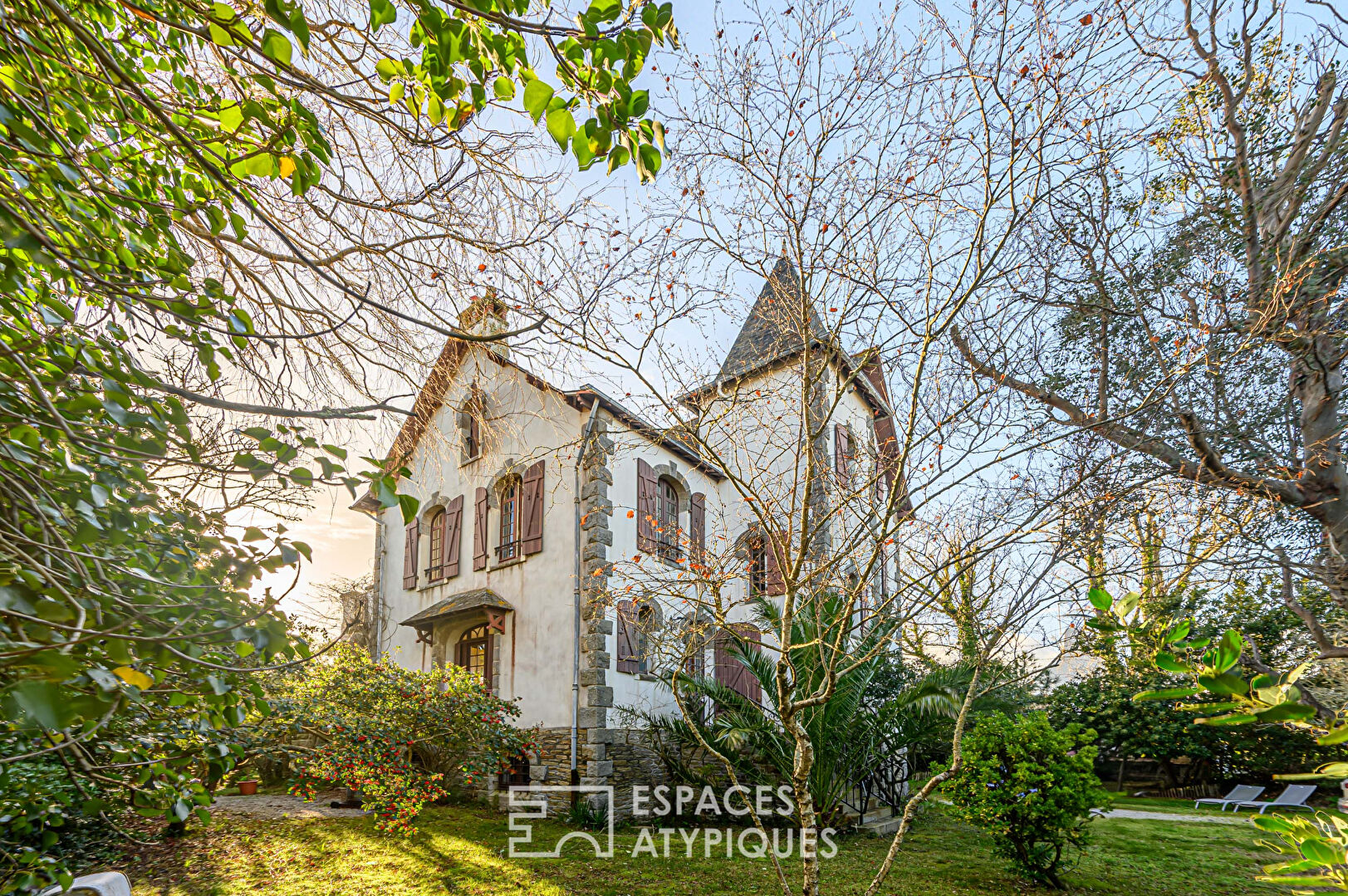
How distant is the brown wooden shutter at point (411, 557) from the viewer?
14.7 m

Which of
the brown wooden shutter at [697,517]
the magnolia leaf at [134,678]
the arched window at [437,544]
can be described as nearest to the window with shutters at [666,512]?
the brown wooden shutter at [697,517]

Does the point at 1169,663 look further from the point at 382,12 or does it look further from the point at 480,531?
the point at 480,531

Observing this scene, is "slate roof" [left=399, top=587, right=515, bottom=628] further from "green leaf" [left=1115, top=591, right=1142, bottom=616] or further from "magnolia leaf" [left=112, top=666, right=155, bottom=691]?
"green leaf" [left=1115, top=591, right=1142, bottom=616]

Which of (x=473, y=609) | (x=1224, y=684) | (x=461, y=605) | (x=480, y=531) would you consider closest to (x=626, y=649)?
(x=473, y=609)

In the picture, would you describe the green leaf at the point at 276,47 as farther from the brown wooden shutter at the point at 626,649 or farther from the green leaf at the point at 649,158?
the brown wooden shutter at the point at 626,649

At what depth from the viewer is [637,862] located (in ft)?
24.9

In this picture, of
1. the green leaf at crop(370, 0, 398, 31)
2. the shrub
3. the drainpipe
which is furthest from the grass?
the green leaf at crop(370, 0, 398, 31)

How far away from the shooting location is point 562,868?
286 inches

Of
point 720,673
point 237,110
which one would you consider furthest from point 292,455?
point 720,673

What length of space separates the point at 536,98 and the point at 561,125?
3.7 inches

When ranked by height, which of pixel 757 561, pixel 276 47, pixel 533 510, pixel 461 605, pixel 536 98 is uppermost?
pixel 533 510

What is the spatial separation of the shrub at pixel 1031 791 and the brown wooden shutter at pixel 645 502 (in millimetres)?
6243
